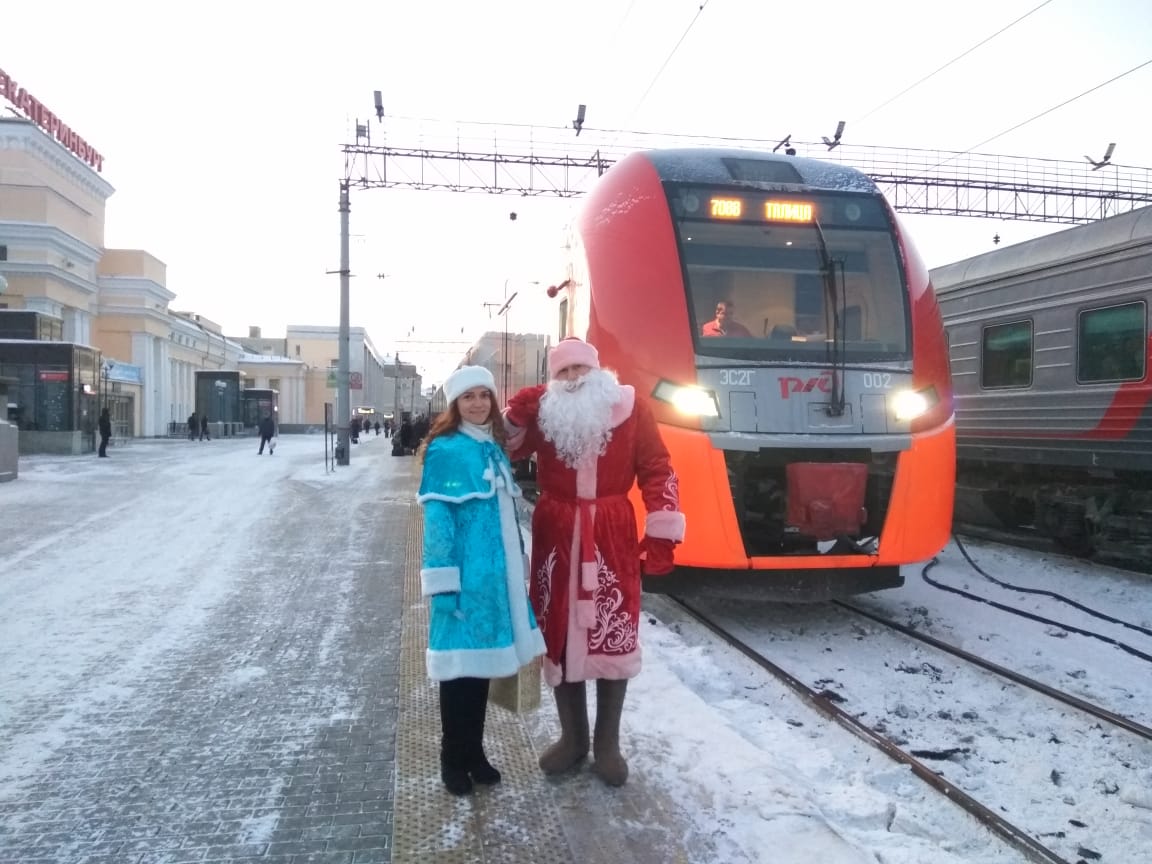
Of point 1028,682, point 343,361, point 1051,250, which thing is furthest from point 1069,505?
point 343,361

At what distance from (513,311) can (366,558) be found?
14.9ft

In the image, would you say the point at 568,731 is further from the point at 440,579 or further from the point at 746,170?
the point at 746,170

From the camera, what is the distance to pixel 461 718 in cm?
343

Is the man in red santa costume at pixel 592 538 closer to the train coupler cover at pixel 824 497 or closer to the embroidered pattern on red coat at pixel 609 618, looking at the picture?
the embroidered pattern on red coat at pixel 609 618

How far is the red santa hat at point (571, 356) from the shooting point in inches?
140

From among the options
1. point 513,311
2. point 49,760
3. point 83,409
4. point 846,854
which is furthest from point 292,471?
point 846,854

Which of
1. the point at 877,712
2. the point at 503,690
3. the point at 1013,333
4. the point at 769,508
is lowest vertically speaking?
the point at 877,712

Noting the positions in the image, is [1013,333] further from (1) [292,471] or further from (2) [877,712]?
(1) [292,471]

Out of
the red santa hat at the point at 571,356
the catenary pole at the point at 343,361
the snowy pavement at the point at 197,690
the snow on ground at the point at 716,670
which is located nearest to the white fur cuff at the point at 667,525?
the red santa hat at the point at 571,356

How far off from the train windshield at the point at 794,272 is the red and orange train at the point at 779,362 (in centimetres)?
1

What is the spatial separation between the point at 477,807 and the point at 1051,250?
8339 millimetres

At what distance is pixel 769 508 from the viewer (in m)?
5.94

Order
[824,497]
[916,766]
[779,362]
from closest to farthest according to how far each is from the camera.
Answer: [916,766] → [824,497] → [779,362]

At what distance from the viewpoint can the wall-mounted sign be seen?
33219 millimetres
